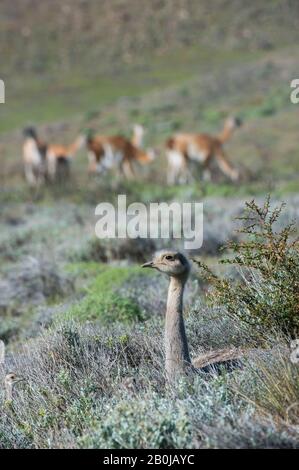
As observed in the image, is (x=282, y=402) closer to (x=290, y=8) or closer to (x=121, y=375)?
(x=121, y=375)

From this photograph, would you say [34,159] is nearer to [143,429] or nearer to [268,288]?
[268,288]

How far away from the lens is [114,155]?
876 inches

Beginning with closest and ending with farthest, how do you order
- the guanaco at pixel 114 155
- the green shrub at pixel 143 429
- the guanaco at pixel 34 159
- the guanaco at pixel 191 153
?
the green shrub at pixel 143 429 < the guanaco at pixel 191 153 < the guanaco at pixel 34 159 < the guanaco at pixel 114 155

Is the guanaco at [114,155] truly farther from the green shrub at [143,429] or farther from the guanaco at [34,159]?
the green shrub at [143,429]

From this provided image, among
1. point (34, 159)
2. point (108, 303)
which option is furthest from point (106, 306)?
point (34, 159)

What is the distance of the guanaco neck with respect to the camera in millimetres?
4652

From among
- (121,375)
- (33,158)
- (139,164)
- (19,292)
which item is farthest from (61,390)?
(139,164)

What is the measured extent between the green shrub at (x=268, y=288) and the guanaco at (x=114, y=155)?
661 inches

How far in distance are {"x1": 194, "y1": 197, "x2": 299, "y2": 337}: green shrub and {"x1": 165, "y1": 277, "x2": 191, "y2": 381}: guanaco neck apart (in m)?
0.66

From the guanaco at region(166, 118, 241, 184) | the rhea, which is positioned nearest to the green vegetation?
the rhea

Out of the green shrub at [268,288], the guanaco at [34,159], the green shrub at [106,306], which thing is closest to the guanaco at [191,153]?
the guanaco at [34,159]

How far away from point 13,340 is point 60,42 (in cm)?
5313

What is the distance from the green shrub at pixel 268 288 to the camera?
519 cm

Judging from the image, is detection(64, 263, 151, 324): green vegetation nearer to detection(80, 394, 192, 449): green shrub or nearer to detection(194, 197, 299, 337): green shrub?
detection(194, 197, 299, 337): green shrub
